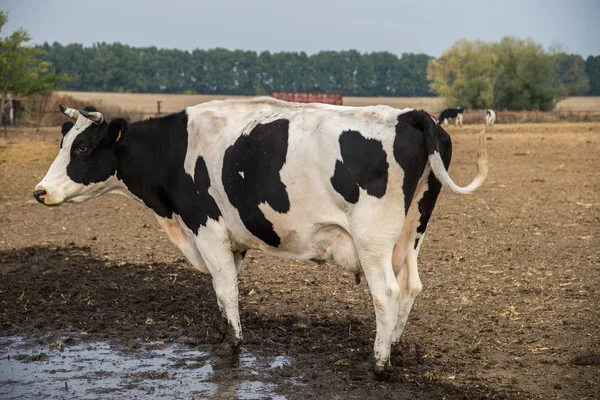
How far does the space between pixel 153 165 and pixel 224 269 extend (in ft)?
3.94

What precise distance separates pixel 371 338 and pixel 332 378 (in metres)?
1.01

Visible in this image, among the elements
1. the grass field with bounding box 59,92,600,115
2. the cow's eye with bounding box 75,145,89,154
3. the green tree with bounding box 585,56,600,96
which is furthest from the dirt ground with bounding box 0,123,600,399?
the green tree with bounding box 585,56,600,96

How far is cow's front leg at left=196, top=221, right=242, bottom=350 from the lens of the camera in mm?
6484

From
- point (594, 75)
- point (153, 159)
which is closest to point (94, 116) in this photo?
point (153, 159)

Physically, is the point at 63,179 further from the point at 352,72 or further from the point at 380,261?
the point at 352,72

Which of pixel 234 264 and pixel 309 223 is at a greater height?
pixel 309 223

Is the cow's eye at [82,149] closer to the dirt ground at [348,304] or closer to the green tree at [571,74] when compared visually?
the dirt ground at [348,304]

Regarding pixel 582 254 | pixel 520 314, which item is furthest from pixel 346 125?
pixel 582 254

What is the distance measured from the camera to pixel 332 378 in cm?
570

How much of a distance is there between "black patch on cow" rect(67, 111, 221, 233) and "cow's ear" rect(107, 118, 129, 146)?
0.01m

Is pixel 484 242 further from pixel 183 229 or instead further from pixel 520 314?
pixel 183 229

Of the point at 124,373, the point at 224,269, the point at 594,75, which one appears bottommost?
the point at 124,373

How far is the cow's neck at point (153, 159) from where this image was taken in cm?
679

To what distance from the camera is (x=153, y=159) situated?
271 inches
